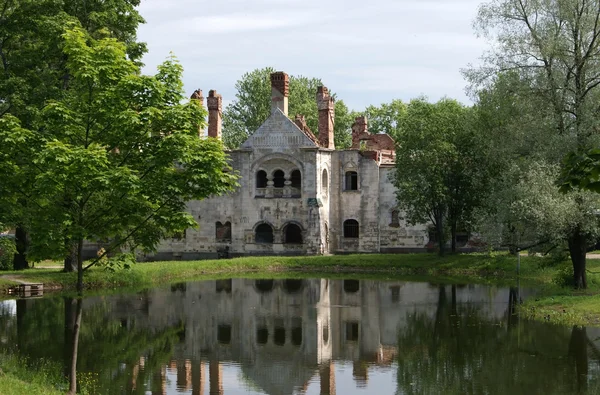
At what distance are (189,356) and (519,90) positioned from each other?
17817mm

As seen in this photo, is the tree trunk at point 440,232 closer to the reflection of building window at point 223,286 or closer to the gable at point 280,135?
the gable at point 280,135

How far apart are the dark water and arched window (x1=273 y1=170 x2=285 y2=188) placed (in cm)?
1929

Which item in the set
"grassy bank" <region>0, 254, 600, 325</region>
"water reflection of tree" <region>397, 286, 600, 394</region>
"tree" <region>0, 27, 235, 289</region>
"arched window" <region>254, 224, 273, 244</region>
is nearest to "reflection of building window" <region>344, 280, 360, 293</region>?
"grassy bank" <region>0, 254, 600, 325</region>

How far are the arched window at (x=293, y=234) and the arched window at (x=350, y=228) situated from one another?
334 cm

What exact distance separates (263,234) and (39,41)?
73.8 feet

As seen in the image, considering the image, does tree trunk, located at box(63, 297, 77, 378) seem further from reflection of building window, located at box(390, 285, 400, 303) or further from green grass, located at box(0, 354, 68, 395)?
reflection of building window, located at box(390, 285, 400, 303)

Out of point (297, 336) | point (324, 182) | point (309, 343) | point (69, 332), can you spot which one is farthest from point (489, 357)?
point (324, 182)

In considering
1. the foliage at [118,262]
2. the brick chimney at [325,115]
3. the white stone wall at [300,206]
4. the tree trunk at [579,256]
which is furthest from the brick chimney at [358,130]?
the foliage at [118,262]

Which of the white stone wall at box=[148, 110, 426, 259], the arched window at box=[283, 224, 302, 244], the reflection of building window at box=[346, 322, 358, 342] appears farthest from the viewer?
the arched window at box=[283, 224, 302, 244]

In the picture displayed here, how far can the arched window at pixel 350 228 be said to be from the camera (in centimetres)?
5400

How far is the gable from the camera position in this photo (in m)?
52.2

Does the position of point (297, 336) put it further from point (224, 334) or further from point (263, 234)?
point (263, 234)

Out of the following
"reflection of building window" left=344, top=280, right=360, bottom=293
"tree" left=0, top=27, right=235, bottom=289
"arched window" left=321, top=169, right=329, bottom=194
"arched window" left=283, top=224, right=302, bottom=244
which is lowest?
"reflection of building window" left=344, top=280, right=360, bottom=293

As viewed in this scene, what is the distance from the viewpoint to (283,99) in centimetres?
5297
